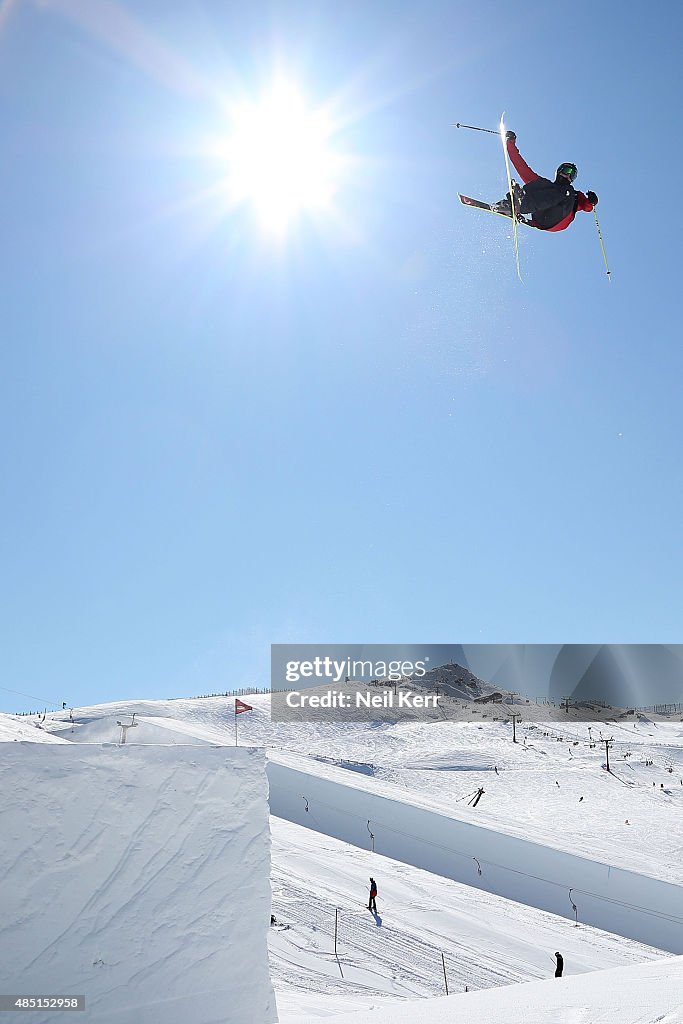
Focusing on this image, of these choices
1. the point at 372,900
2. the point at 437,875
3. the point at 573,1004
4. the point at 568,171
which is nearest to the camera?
the point at 573,1004

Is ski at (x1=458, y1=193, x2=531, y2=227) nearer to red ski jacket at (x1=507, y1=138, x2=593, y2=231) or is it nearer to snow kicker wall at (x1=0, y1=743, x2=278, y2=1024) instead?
red ski jacket at (x1=507, y1=138, x2=593, y2=231)

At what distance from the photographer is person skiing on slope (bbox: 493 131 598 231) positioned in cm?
1007

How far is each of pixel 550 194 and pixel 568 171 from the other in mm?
324

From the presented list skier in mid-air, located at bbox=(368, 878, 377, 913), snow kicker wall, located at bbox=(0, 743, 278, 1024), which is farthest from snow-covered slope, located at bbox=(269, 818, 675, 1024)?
snow kicker wall, located at bbox=(0, 743, 278, 1024)

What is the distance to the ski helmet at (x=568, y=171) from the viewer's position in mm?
10039

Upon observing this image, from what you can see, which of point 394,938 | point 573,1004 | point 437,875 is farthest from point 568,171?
point 437,875

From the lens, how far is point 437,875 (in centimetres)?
2348

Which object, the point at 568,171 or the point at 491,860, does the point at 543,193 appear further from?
the point at 491,860

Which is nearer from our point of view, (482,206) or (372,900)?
(482,206)

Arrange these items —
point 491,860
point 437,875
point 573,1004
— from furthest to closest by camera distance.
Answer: point 491,860, point 437,875, point 573,1004

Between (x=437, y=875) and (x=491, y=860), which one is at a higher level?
(x=491, y=860)

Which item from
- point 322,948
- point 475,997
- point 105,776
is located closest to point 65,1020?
point 105,776

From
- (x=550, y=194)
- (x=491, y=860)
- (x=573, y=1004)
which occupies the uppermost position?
(x=550, y=194)

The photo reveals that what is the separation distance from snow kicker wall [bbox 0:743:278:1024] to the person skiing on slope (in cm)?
735
